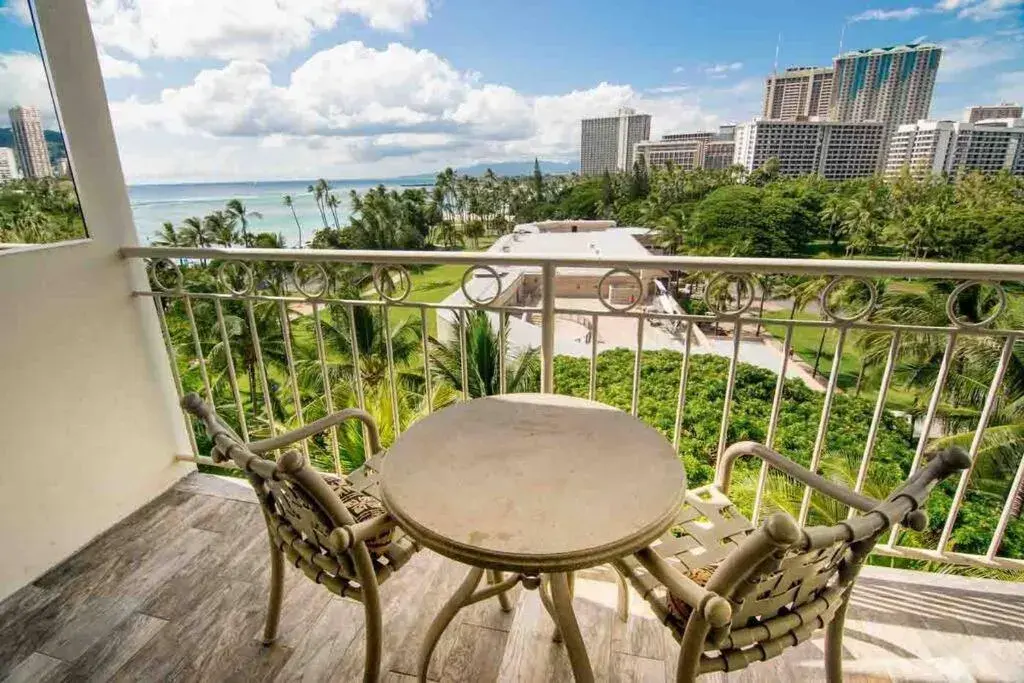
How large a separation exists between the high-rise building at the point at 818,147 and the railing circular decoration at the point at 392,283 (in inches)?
2253

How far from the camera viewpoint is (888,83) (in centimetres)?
4875

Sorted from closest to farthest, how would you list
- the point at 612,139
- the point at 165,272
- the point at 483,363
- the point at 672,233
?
the point at 165,272 → the point at 483,363 → the point at 672,233 → the point at 612,139

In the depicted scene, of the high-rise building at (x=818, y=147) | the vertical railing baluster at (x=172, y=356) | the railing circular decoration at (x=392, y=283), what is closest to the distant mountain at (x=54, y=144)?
the vertical railing baluster at (x=172, y=356)

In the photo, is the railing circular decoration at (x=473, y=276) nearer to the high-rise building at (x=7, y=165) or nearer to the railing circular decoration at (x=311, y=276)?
the railing circular decoration at (x=311, y=276)

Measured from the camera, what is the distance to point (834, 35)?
2005 inches

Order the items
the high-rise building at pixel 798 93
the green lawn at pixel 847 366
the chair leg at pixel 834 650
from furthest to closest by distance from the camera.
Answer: the high-rise building at pixel 798 93
the green lawn at pixel 847 366
the chair leg at pixel 834 650

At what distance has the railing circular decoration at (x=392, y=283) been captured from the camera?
168cm

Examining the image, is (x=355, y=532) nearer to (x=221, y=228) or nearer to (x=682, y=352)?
(x=682, y=352)

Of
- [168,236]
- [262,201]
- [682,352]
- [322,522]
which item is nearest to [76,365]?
[322,522]

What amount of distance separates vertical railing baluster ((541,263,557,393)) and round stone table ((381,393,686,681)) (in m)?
0.39

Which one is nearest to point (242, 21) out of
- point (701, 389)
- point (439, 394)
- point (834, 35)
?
point (439, 394)

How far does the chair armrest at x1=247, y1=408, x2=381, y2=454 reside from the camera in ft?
4.39

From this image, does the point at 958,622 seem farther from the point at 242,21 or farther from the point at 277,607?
the point at 242,21

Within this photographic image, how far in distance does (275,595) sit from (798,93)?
70637 millimetres
